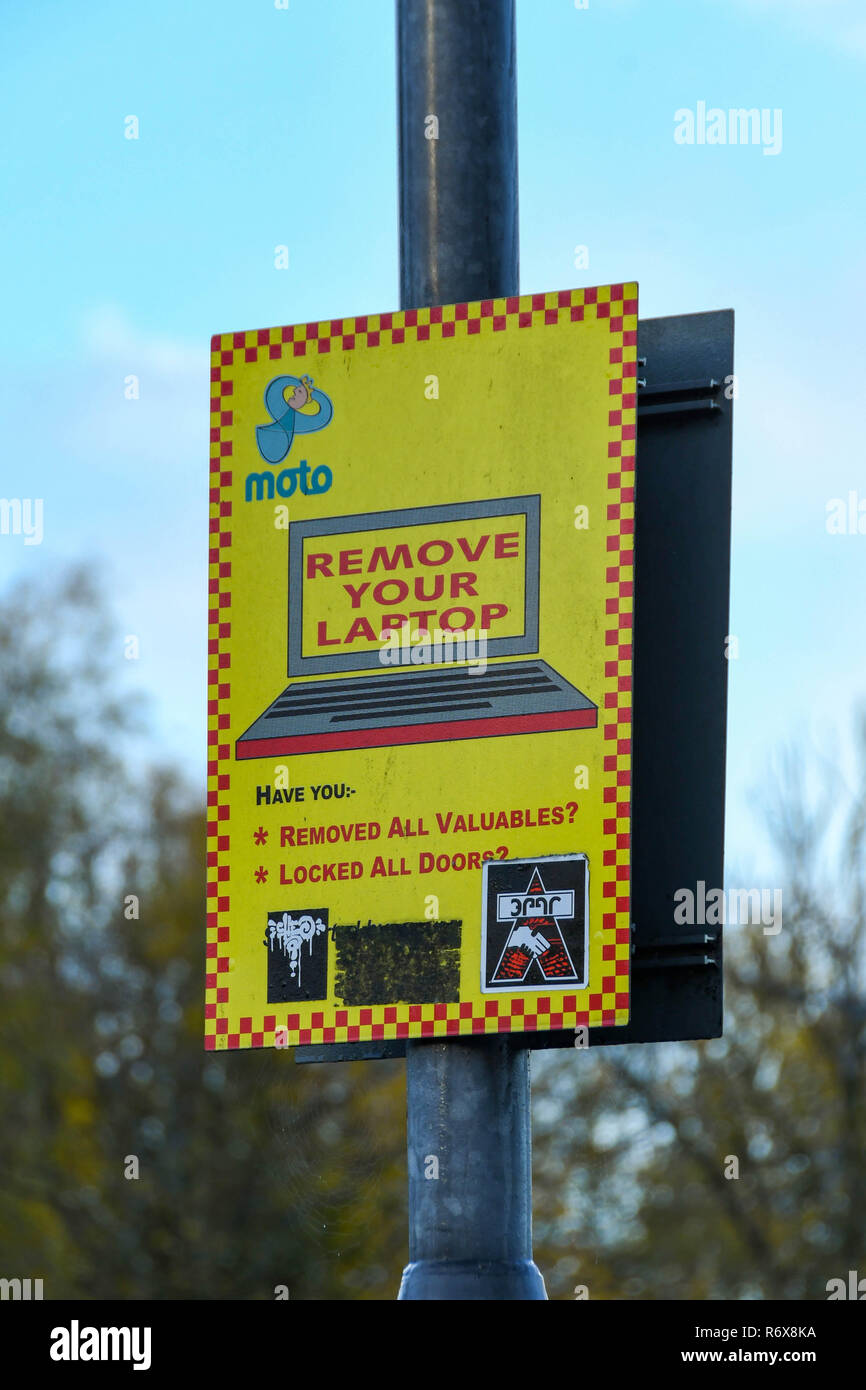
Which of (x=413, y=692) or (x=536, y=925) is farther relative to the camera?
(x=413, y=692)

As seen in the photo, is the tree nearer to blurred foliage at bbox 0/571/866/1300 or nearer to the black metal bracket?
blurred foliage at bbox 0/571/866/1300

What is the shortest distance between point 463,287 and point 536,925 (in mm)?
1793

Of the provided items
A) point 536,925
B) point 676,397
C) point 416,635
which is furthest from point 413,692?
point 676,397

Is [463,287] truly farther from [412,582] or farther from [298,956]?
[298,956]

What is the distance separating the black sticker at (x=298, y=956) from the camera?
5484 millimetres

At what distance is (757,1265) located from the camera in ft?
88.3

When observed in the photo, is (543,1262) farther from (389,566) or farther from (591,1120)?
(389,566)

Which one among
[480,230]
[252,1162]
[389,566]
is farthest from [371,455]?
[252,1162]

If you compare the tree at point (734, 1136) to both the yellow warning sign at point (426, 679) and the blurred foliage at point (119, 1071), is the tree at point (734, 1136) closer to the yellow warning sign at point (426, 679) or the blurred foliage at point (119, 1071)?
the blurred foliage at point (119, 1071)

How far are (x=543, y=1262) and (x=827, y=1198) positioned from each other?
387cm

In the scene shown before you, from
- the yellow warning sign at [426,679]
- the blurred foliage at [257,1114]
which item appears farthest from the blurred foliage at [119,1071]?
the yellow warning sign at [426,679]

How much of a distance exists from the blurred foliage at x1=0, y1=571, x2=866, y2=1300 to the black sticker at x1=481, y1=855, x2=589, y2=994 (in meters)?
20.3

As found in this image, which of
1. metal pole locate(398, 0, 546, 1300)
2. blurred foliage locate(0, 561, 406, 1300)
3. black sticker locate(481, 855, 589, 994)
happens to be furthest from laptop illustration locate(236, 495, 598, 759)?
blurred foliage locate(0, 561, 406, 1300)

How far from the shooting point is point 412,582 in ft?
18.5
